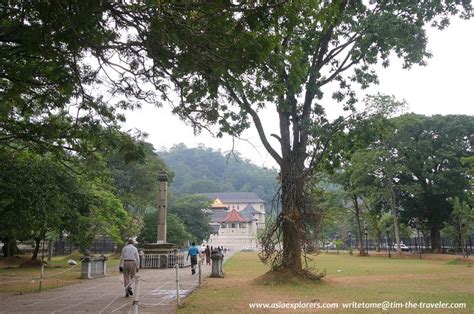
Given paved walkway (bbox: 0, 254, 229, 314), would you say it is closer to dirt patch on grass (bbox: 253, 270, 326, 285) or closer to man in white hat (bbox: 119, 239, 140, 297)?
man in white hat (bbox: 119, 239, 140, 297)

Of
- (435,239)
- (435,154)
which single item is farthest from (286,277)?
(435,239)

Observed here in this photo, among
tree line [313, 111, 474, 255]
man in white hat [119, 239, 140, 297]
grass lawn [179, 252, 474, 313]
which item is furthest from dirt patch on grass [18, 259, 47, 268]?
tree line [313, 111, 474, 255]

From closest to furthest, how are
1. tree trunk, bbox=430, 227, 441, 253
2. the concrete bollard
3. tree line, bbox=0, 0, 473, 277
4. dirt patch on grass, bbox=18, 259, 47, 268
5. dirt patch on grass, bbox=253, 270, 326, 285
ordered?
tree line, bbox=0, 0, 473, 277
dirt patch on grass, bbox=253, 270, 326, 285
the concrete bollard
dirt patch on grass, bbox=18, 259, 47, 268
tree trunk, bbox=430, 227, 441, 253

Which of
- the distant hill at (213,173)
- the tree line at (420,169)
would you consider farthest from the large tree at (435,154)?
the distant hill at (213,173)

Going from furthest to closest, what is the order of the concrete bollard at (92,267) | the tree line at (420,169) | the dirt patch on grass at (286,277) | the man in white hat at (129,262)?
the tree line at (420,169) < the concrete bollard at (92,267) < the dirt patch on grass at (286,277) < the man in white hat at (129,262)

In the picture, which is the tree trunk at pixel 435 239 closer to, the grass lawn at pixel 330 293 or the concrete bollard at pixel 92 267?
the grass lawn at pixel 330 293

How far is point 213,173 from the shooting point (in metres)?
128

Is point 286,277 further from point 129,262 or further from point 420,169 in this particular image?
point 420,169


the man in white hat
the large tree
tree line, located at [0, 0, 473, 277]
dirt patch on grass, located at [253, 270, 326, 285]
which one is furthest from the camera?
the large tree

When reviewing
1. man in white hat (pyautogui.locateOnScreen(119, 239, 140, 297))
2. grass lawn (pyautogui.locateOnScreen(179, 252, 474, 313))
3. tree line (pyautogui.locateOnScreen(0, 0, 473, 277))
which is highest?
tree line (pyautogui.locateOnScreen(0, 0, 473, 277))

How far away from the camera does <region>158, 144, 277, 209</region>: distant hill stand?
372 feet

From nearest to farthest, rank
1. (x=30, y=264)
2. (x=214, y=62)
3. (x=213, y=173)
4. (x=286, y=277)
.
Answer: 1. (x=214, y=62)
2. (x=286, y=277)
3. (x=30, y=264)
4. (x=213, y=173)

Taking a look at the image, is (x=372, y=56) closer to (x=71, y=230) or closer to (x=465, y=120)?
(x=71, y=230)

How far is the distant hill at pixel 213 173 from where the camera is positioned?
4467 inches
